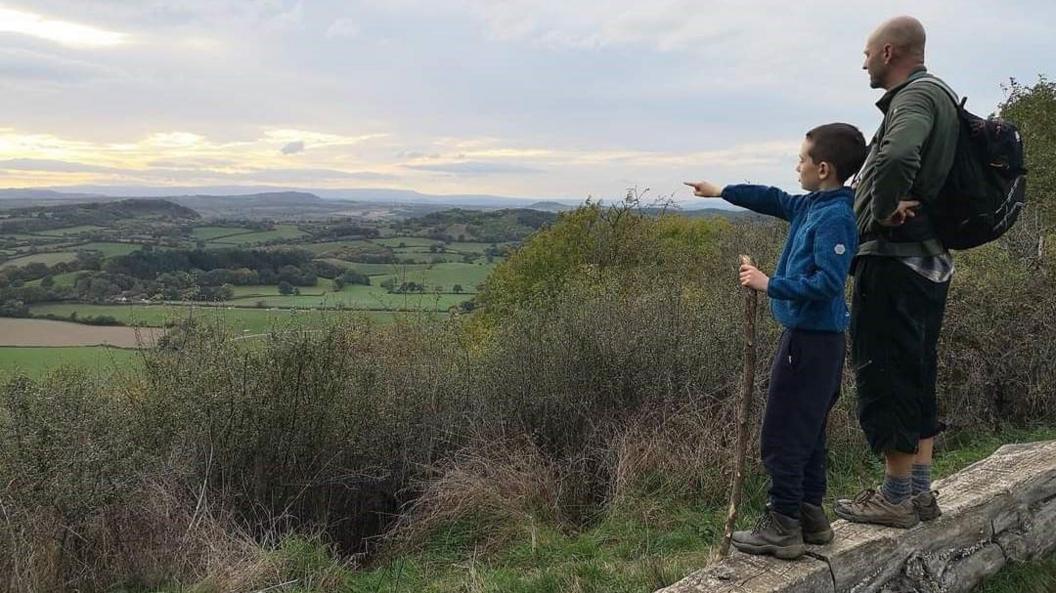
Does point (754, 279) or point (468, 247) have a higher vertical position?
point (754, 279)

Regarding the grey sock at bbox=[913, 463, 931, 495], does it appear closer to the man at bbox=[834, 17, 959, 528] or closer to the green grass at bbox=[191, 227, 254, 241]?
the man at bbox=[834, 17, 959, 528]

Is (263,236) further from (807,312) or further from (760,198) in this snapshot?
(807,312)

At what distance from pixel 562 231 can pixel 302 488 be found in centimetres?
1917

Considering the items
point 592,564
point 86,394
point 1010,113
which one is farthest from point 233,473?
point 1010,113

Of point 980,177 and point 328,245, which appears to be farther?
point 328,245

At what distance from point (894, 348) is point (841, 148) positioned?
89cm

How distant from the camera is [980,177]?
2.80 m

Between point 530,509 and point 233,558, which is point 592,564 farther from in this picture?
point 233,558

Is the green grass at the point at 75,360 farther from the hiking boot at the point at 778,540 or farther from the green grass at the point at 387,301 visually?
the hiking boot at the point at 778,540

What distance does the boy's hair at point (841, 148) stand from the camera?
2.59m

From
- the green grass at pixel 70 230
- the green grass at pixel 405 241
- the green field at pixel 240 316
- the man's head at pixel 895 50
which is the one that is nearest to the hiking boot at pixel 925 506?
the man's head at pixel 895 50

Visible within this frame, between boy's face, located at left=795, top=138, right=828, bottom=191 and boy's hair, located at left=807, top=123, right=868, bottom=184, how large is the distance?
0.02 meters

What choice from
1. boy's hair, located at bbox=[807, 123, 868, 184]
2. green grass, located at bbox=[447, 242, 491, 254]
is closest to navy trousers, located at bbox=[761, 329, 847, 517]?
boy's hair, located at bbox=[807, 123, 868, 184]

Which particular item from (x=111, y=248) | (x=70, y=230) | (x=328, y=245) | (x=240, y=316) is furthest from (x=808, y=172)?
(x=70, y=230)
